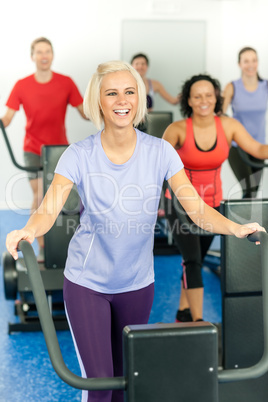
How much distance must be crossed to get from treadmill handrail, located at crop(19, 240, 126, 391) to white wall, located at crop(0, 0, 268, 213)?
5460mm

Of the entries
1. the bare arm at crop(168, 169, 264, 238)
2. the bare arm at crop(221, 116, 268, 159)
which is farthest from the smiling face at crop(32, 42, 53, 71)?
the bare arm at crop(168, 169, 264, 238)

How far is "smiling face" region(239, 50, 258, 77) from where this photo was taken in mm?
5262

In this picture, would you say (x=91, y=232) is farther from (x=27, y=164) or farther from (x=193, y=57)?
(x=193, y=57)

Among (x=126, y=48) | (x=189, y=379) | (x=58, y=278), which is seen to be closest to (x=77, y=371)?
(x=58, y=278)

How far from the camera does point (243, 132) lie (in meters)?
3.39

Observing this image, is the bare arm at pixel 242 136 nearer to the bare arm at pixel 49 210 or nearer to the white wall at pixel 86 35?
the bare arm at pixel 49 210

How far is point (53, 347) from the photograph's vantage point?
54.2 inches

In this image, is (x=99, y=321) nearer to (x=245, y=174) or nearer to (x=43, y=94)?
(x=43, y=94)

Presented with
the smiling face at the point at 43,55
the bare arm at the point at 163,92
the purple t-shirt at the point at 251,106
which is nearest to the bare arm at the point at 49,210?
the smiling face at the point at 43,55

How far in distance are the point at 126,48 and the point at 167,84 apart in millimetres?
649

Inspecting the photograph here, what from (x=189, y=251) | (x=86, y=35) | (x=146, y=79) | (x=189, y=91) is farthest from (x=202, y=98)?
(x=86, y=35)

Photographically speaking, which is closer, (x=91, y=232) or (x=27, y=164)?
(x=91, y=232)

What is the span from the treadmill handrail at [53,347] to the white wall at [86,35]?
17.9ft

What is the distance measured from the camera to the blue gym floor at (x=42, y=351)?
2.91 m
